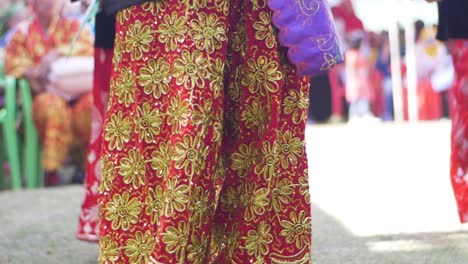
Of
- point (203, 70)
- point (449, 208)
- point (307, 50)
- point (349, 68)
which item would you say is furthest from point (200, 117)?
point (349, 68)

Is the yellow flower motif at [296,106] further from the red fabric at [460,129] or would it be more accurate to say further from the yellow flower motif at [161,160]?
the red fabric at [460,129]

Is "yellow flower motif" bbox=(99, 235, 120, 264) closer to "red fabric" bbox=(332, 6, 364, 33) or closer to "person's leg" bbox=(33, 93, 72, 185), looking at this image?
"person's leg" bbox=(33, 93, 72, 185)

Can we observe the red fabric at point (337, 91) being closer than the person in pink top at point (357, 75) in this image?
No

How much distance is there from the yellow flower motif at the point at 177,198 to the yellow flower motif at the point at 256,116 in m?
0.26

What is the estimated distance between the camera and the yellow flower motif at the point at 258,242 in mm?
→ 2117

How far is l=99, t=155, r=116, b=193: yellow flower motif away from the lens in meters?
2.15

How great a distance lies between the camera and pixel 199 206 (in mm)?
2031

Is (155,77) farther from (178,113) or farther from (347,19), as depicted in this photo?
(347,19)

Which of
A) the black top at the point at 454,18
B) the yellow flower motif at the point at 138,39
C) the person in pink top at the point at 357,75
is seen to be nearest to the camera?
the yellow flower motif at the point at 138,39

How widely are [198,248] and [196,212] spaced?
91 mm

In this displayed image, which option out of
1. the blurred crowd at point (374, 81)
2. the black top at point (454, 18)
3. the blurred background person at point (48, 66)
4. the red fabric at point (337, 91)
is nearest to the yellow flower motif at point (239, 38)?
the black top at point (454, 18)

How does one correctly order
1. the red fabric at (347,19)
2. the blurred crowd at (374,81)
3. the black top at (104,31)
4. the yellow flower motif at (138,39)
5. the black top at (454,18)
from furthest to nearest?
the blurred crowd at (374,81), the red fabric at (347,19), the black top at (454,18), the black top at (104,31), the yellow flower motif at (138,39)

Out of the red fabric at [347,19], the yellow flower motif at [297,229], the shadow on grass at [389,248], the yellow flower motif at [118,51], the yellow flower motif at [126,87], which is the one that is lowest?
the shadow on grass at [389,248]

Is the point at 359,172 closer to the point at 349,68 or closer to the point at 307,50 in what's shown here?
the point at 307,50
